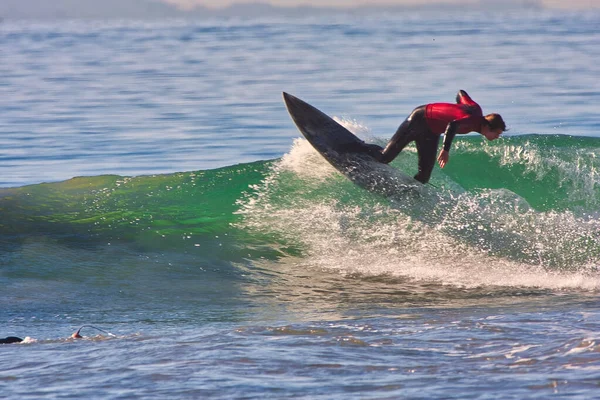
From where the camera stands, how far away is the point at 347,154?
9734 millimetres

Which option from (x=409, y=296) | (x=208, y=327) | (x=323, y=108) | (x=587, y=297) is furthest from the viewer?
(x=323, y=108)

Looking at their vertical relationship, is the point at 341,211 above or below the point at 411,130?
below

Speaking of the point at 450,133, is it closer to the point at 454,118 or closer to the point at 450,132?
the point at 450,132

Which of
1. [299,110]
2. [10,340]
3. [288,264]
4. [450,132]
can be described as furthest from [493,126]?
[10,340]

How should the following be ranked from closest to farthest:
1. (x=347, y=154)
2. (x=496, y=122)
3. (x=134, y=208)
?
1. (x=496, y=122)
2. (x=347, y=154)
3. (x=134, y=208)

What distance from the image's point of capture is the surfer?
28.3 ft

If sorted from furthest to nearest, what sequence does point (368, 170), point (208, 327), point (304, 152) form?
point (304, 152)
point (368, 170)
point (208, 327)

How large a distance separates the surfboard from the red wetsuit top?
0.76 m

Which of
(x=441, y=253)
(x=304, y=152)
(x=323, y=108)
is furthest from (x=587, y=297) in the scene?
(x=323, y=108)

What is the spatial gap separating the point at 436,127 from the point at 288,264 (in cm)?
203

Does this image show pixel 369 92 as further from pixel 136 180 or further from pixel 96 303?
pixel 96 303

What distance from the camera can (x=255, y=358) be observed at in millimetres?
5309

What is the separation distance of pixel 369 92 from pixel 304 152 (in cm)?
1455

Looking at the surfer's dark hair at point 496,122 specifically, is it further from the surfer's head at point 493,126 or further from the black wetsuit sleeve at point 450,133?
the black wetsuit sleeve at point 450,133
